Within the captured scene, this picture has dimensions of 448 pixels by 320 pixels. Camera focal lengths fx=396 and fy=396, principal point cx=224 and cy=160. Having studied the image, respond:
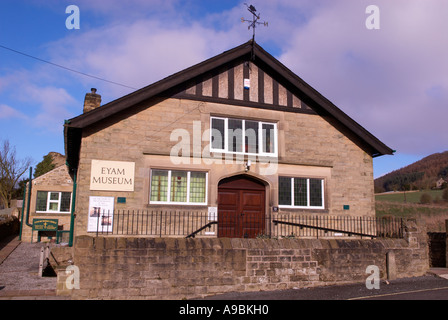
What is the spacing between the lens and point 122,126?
1339 centimetres

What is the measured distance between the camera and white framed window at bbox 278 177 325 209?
589 inches

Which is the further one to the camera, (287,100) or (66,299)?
(287,100)

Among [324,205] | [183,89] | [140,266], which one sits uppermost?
[183,89]

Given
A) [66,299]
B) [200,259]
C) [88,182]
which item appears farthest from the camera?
[88,182]

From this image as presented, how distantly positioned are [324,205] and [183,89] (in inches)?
273

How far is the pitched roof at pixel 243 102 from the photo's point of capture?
12867 millimetres

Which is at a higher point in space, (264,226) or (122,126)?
(122,126)

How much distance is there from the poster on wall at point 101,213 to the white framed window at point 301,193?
240 inches

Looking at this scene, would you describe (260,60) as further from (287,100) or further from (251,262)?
(251,262)

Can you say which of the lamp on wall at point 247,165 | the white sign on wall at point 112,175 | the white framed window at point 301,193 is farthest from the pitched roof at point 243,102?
the white framed window at point 301,193

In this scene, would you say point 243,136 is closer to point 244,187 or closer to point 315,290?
point 244,187

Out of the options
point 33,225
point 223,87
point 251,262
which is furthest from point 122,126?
point 33,225

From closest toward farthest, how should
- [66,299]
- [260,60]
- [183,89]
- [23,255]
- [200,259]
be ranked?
[66,299]
[200,259]
[183,89]
[260,60]
[23,255]

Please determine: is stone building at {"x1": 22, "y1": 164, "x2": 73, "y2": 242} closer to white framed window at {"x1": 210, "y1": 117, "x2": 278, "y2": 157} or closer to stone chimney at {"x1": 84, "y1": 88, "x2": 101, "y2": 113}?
stone chimney at {"x1": 84, "y1": 88, "x2": 101, "y2": 113}
